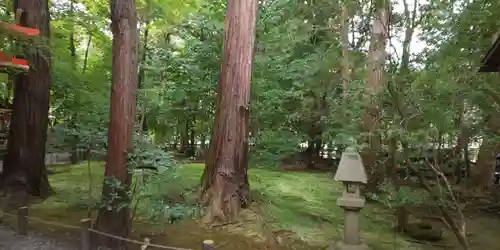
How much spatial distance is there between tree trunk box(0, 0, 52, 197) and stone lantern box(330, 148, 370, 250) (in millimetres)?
7301

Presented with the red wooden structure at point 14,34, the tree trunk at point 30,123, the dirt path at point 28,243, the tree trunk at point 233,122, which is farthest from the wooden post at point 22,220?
the tree trunk at point 233,122

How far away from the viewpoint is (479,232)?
351 inches

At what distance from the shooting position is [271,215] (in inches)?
316

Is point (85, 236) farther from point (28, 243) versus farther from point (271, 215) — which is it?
point (271, 215)

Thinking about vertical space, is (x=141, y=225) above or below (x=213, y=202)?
below

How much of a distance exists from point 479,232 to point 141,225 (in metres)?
7.80

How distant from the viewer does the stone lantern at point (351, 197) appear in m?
5.36

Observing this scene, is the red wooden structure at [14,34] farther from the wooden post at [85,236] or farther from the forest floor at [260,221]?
the wooden post at [85,236]

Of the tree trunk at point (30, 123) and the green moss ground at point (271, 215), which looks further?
the tree trunk at point (30, 123)

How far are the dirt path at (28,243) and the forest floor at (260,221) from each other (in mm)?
319

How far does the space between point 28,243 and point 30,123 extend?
151 inches

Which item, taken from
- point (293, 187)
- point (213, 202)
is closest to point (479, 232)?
point (293, 187)

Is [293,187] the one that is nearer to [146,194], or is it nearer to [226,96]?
[226,96]

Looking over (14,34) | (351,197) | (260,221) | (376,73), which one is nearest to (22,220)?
(14,34)
